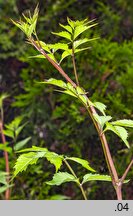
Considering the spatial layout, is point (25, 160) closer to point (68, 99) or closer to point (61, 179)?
point (61, 179)

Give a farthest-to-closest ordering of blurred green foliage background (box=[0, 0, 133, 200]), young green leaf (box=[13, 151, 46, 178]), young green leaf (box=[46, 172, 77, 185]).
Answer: blurred green foliage background (box=[0, 0, 133, 200])
young green leaf (box=[46, 172, 77, 185])
young green leaf (box=[13, 151, 46, 178])

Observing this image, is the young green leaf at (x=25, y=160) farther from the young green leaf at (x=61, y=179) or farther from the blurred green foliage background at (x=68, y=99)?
the blurred green foliage background at (x=68, y=99)

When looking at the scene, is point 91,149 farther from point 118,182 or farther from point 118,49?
point 118,182

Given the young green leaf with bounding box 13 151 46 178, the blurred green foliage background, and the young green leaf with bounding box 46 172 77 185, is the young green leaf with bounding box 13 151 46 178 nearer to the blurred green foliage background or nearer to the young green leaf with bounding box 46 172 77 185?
the young green leaf with bounding box 46 172 77 185

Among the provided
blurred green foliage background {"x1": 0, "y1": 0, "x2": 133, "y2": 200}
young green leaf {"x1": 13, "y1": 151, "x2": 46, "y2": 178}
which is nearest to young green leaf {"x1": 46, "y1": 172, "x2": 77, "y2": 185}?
young green leaf {"x1": 13, "y1": 151, "x2": 46, "y2": 178}

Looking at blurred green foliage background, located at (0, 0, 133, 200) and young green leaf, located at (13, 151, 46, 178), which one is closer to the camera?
young green leaf, located at (13, 151, 46, 178)

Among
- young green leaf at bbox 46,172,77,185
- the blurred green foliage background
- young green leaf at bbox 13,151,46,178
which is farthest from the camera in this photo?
the blurred green foliage background
